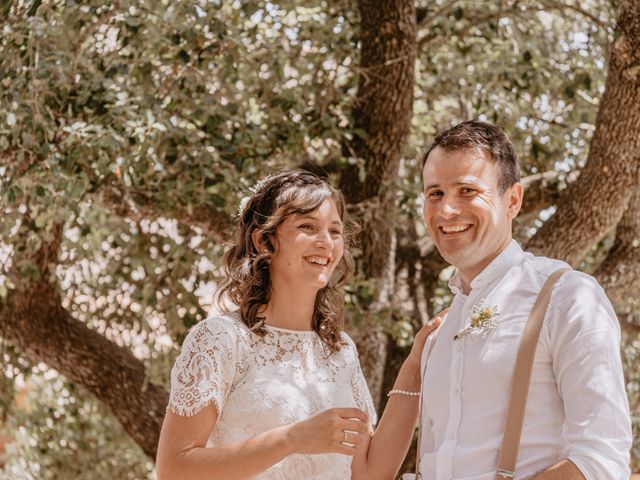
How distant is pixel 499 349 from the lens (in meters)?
2.47

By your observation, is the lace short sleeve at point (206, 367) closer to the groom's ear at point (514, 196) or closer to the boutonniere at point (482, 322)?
the boutonniere at point (482, 322)

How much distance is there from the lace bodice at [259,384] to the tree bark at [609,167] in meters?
3.02

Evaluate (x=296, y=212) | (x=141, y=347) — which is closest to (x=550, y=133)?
(x=141, y=347)

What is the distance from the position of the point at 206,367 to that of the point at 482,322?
2.83 feet

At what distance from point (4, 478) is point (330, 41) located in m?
4.53

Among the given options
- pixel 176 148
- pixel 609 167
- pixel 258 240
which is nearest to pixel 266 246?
pixel 258 240

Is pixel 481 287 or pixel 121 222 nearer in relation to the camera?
pixel 481 287

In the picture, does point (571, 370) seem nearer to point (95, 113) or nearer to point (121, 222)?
point (95, 113)

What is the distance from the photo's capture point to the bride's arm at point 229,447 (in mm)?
2760

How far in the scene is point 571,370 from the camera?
230 centimetres

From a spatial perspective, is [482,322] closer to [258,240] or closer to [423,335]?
[423,335]

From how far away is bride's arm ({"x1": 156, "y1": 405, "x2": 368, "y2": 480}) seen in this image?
2.76 meters

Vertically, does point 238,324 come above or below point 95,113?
below

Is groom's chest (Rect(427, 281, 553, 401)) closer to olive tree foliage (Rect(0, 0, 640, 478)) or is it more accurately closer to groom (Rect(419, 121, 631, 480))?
groom (Rect(419, 121, 631, 480))
